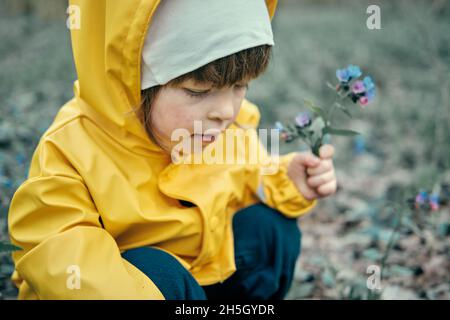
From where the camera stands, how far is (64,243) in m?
1.29

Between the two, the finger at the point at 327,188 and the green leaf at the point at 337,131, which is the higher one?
the green leaf at the point at 337,131

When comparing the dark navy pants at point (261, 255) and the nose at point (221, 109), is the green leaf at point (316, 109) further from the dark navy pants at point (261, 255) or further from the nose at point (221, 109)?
the dark navy pants at point (261, 255)

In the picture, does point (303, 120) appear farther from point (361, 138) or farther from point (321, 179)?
point (361, 138)

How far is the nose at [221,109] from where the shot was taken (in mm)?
1439

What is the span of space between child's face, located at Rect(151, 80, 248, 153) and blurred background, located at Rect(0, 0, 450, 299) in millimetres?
869

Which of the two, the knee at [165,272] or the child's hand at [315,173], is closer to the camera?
the knee at [165,272]

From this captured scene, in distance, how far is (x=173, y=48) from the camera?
54.1 inches

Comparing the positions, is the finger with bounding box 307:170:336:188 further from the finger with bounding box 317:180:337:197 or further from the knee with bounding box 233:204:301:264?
the knee with bounding box 233:204:301:264

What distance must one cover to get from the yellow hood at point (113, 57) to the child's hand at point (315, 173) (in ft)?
2.08

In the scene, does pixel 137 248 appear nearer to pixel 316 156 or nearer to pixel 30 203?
pixel 30 203

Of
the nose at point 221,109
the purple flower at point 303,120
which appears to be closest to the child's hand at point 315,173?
the purple flower at point 303,120

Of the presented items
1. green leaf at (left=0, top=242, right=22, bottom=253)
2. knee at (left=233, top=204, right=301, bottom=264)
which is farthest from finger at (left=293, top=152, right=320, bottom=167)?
green leaf at (left=0, top=242, right=22, bottom=253)

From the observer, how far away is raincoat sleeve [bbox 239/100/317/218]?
6.18 feet

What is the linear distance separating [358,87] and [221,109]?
19.9 inches
